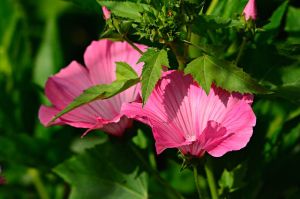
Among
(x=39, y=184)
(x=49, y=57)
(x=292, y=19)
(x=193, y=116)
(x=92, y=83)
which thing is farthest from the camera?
(x=49, y=57)

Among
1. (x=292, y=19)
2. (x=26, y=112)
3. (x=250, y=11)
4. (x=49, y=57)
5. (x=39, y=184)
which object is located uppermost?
(x=250, y=11)

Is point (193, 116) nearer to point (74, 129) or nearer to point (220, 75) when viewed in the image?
point (220, 75)

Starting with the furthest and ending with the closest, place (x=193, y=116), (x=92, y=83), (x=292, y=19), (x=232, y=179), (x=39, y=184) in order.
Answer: (x=39, y=184) < (x=292, y=19) < (x=92, y=83) < (x=232, y=179) < (x=193, y=116)

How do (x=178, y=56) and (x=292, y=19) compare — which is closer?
(x=178, y=56)

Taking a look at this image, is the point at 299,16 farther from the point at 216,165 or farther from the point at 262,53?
the point at 216,165

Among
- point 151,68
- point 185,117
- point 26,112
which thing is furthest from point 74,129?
point 151,68

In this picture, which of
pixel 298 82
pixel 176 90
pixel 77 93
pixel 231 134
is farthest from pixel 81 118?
pixel 298 82
